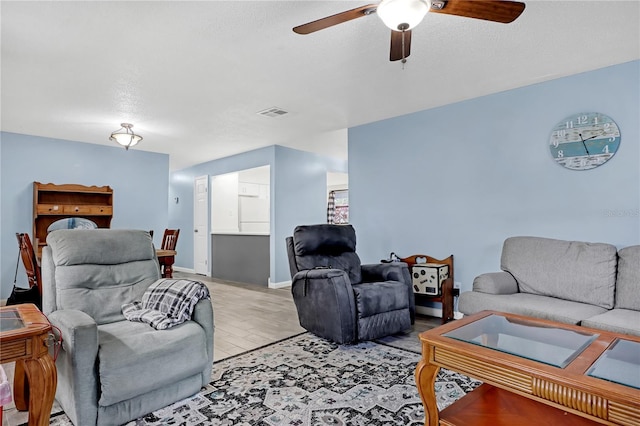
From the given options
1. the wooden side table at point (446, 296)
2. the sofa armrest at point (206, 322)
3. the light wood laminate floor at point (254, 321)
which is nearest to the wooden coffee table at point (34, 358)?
the sofa armrest at point (206, 322)

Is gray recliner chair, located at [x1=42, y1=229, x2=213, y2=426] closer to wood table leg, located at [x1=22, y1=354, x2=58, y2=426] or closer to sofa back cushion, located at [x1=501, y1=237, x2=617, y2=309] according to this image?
wood table leg, located at [x1=22, y1=354, x2=58, y2=426]

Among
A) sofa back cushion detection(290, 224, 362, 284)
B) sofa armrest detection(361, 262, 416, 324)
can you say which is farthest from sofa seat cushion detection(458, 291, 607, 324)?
sofa back cushion detection(290, 224, 362, 284)

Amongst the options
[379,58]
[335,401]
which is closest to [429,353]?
[335,401]

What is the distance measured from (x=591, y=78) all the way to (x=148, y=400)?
13.1 ft

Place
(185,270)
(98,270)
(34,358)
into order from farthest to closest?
(185,270)
(98,270)
(34,358)

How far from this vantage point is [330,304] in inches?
111

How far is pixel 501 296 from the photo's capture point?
2.72 metres

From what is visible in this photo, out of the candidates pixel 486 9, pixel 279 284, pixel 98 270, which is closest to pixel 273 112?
pixel 98 270

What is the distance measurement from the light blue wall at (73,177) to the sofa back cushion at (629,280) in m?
6.22

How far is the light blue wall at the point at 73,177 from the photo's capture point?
4.82 meters

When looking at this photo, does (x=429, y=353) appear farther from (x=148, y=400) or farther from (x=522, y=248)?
(x=522, y=248)

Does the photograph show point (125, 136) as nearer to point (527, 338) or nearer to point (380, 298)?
point (380, 298)

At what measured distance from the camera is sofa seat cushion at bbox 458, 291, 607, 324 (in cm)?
232

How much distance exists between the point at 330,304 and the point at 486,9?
2.15 m
